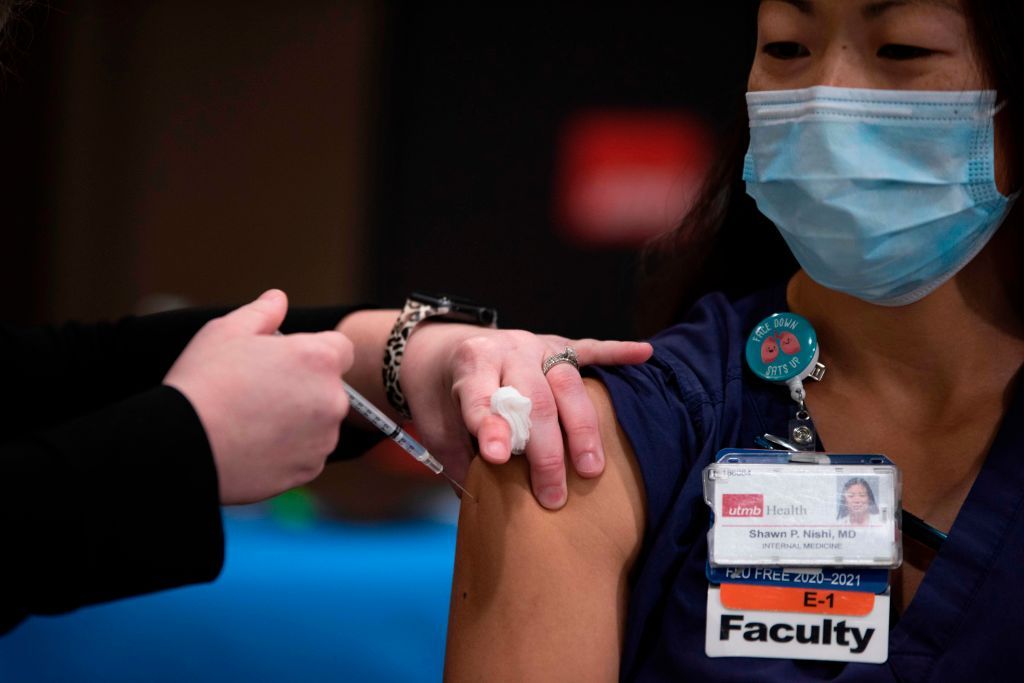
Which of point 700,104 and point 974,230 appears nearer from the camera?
point 974,230

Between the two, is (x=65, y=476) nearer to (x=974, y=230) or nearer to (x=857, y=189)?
(x=857, y=189)

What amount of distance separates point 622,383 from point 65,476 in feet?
2.18

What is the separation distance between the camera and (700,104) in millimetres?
4875

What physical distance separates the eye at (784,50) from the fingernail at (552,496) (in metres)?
→ 0.62

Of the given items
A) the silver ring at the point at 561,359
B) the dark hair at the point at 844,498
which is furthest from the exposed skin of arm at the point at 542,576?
the dark hair at the point at 844,498

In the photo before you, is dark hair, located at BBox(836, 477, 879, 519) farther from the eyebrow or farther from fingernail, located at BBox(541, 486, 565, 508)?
the eyebrow

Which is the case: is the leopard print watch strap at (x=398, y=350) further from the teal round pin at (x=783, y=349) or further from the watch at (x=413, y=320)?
the teal round pin at (x=783, y=349)

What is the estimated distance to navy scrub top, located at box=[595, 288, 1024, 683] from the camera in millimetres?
1220

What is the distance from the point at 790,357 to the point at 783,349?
0.05 ft

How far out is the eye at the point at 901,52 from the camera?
4.35 feet

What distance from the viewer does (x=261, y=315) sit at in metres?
1.14

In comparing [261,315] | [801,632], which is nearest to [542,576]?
[801,632]

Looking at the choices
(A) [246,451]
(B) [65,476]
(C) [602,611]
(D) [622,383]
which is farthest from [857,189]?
(B) [65,476]

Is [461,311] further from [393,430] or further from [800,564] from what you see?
[800,564]
